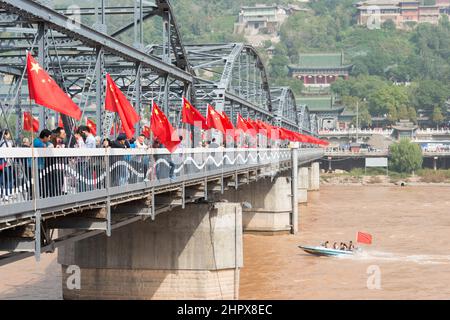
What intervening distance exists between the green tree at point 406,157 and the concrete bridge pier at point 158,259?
131125 millimetres

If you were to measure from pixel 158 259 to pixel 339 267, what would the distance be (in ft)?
54.7

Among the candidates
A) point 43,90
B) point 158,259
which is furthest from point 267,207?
point 43,90

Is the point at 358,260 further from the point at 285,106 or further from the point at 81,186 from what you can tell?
the point at 285,106

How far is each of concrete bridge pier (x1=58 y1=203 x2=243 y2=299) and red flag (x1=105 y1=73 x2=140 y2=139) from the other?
33.7 feet

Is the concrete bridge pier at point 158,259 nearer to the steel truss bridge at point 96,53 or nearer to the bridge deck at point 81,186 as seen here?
the bridge deck at point 81,186

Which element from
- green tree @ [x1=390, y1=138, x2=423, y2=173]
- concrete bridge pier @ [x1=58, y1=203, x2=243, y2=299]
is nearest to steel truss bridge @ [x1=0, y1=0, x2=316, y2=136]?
concrete bridge pier @ [x1=58, y1=203, x2=243, y2=299]

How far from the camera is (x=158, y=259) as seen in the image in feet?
114

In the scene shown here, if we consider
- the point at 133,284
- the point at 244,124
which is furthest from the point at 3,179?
the point at 244,124

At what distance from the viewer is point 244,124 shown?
51594mm

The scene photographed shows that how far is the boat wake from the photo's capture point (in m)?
51.9

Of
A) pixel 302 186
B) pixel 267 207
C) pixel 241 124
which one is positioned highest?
pixel 241 124

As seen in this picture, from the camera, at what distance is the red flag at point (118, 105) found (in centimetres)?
2389

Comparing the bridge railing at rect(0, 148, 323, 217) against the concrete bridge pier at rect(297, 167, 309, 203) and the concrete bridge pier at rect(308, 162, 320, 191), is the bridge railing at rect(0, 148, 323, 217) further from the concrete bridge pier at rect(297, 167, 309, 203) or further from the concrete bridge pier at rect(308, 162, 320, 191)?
the concrete bridge pier at rect(308, 162, 320, 191)

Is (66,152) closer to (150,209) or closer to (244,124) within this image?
(150,209)
